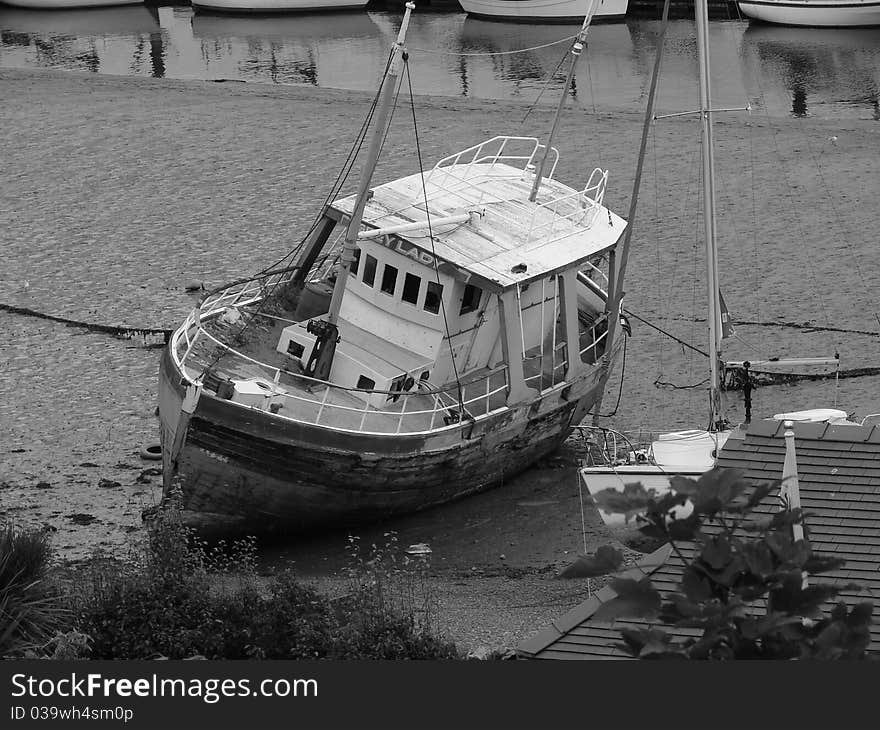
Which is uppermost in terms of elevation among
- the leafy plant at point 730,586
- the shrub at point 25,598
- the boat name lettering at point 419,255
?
the leafy plant at point 730,586

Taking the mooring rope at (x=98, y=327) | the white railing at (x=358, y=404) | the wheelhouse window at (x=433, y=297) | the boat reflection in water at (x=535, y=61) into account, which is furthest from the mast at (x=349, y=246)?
the boat reflection in water at (x=535, y=61)

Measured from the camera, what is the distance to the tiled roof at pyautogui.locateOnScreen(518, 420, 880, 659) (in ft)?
47.5

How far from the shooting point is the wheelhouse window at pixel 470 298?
22.7 metres

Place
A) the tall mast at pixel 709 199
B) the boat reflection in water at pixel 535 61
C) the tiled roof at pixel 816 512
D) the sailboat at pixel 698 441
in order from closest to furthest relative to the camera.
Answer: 1. the tiled roof at pixel 816 512
2. the sailboat at pixel 698 441
3. the tall mast at pixel 709 199
4. the boat reflection in water at pixel 535 61

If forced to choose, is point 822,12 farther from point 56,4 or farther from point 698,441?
point 698,441

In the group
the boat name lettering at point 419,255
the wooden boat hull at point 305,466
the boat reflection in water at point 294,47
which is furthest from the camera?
the boat reflection in water at point 294,47

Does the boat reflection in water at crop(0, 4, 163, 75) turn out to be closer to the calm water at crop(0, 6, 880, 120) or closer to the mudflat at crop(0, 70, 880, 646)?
the calm water at crop(0, 6, 880, 120)

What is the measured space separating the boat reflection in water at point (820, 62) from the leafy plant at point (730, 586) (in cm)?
4084

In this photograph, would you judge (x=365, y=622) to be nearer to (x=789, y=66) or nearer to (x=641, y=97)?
(x=641, y=97)

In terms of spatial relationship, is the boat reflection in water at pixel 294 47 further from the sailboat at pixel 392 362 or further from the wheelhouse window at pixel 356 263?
the wheelhouse window at pixel 356 263

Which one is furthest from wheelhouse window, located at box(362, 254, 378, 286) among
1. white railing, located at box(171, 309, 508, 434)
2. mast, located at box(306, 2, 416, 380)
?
white railing, located at box(171, 309, 508, 434)

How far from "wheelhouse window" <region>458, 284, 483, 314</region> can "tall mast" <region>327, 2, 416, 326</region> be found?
192 cm

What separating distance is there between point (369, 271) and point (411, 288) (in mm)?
994

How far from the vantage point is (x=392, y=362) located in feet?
74.3
